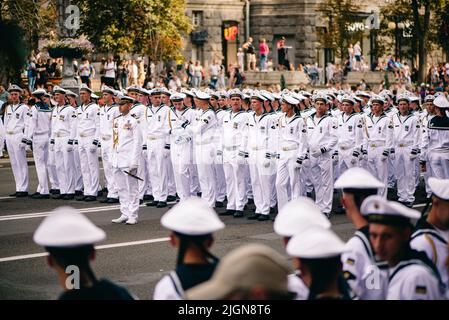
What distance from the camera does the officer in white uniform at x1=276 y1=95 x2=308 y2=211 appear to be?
1797 centimetres

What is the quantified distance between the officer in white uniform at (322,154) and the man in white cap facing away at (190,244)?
1232cm

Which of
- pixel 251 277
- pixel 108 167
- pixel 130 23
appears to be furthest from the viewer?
pixel 130 23

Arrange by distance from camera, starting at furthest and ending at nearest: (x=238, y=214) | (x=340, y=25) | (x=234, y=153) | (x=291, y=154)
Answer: (x=340, y=25), (x=234, y=153), (x=238, y=214), (x=291, y=154)

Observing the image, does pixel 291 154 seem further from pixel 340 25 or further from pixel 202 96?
pixel 340 25

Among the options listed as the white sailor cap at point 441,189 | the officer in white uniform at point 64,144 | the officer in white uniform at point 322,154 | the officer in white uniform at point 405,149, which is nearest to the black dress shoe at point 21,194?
the officer in white uniform at point 64,144

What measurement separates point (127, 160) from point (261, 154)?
2485 millimetres

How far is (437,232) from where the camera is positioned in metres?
7.52

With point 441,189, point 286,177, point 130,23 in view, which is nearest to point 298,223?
point 441,189

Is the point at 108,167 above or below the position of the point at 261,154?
below

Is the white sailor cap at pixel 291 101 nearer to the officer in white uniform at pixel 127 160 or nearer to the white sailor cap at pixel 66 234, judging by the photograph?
the officer in white uniform at pixel 127 160

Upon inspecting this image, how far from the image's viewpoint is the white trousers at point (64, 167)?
69.5 feet

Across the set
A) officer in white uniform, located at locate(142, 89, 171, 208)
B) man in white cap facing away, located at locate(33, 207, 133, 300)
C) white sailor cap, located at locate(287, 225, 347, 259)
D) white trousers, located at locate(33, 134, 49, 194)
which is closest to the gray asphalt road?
officer in white uniform, located at locate(142, 89, 171, 208)

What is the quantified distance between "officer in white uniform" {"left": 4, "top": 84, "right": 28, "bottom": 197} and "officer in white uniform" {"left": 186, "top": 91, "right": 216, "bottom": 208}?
12.5 ft
